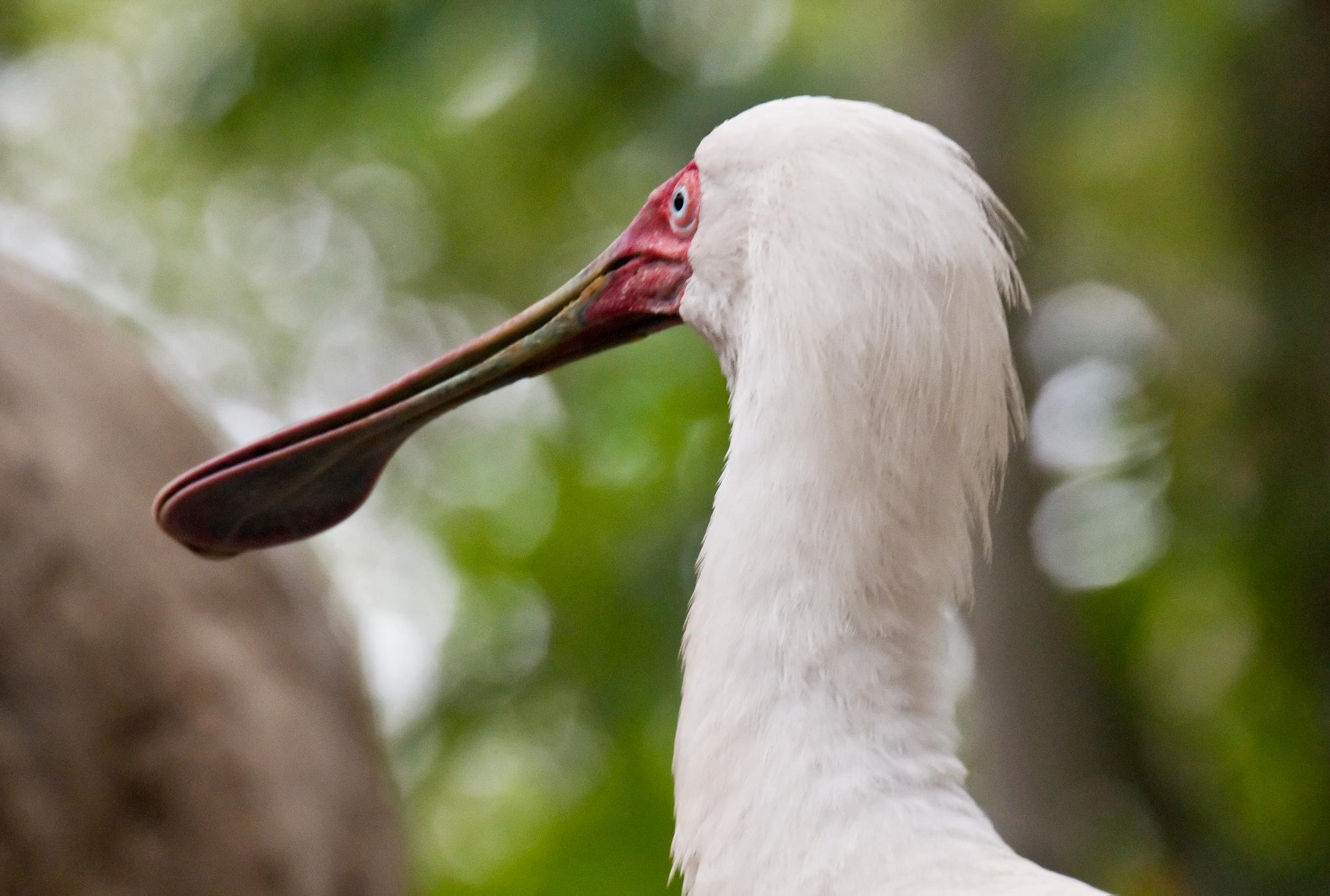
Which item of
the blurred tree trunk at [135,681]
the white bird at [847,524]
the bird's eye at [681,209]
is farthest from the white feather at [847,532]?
the blurred tree trunk at [135,681]

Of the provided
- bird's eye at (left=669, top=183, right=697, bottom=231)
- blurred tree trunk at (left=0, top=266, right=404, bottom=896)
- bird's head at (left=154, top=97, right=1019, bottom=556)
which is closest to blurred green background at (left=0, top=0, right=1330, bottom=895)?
blurred tree trunk at (left=0, top=266, right=404, bottom=896)

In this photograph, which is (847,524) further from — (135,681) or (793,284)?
(135,681)

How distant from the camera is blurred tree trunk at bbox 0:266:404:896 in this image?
2963 millimetres

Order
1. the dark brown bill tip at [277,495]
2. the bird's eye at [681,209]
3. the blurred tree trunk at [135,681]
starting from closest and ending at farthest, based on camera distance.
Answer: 1. the bird's eye at [681,209]
2. the dark brown bill tip at [277,495]
3. the blurred tree trunk at [135,681]

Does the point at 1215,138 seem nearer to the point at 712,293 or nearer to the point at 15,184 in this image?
the point at 712,293

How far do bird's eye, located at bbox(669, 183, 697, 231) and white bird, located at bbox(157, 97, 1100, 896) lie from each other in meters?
0.14

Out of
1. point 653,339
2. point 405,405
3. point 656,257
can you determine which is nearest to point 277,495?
point 405,405

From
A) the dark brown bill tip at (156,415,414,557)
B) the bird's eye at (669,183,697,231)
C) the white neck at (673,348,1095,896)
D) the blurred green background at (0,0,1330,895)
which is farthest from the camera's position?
the blurred green background at (0,0,1330,895)

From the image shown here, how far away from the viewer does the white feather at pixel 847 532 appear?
152 centimetres

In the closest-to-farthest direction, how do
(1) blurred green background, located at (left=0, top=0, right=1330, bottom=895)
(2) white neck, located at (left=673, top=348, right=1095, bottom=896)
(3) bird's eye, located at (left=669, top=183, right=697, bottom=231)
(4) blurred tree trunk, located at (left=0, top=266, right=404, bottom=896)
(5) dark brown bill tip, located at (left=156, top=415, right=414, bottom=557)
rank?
(2) white neck, located at (left=673, top=348, right=1095, bottom=896) < (3) bird's eye, located at (left=669, top=183, right=697, bottom=231) < (5) dark brown bill tip, located at (left=156, top=415, right=414, bottom=557) < (4) blurred tree trunk, located at (left=0, top=266, right=404, bottom=896) < (1) blurred green background, located at (left=0, top=0, right=1330, bottom=895)

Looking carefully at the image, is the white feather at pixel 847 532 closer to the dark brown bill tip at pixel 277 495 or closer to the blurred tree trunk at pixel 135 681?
the dark brown bill tip at pixel 277 495

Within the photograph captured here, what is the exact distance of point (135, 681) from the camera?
3082 millimetres

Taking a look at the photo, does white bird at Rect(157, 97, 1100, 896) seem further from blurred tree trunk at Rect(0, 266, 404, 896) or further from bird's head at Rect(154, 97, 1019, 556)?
blurred tree trunk at Rect(0, 266, 404, 896)

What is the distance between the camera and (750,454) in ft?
5.31
